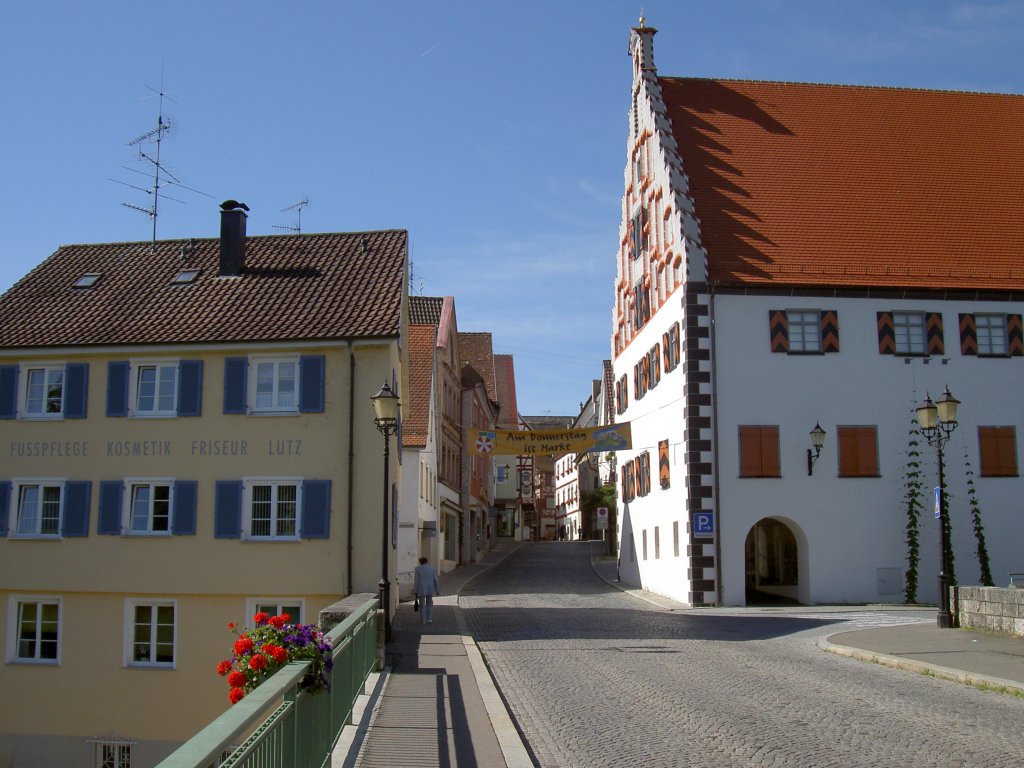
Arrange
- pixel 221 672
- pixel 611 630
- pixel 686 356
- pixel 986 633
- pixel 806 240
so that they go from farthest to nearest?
pixel 806 240 < pixel 686 356 < pixel 611 630 < pixel 986 633 < pixel 221 672

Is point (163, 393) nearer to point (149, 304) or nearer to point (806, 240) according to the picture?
point (149, 304)

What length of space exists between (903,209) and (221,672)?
96.8 ft

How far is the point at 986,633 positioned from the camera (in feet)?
61.4

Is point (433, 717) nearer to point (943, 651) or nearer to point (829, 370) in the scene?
point (943, 651)

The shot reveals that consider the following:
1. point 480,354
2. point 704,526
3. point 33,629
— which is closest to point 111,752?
point 33,629

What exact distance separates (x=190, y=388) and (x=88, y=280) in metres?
6.31

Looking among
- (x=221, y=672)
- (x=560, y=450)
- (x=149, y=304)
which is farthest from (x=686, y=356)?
(x=221, y=672)

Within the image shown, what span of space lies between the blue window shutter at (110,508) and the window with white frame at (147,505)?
18cm

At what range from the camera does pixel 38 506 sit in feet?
86.0

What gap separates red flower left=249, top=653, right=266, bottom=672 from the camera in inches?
306

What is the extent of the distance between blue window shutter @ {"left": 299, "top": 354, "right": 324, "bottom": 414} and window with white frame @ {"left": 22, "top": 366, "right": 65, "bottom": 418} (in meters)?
6.35

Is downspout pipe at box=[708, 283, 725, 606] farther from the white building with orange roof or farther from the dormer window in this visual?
the dormer window

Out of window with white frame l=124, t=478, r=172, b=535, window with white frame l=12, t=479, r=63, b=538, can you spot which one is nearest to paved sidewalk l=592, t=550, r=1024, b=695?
window with white frame l=124, t=478, r=172, b=535

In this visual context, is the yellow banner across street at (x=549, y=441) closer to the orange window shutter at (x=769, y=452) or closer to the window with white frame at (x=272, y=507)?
the orange window shutter at (x=769, y=452)
